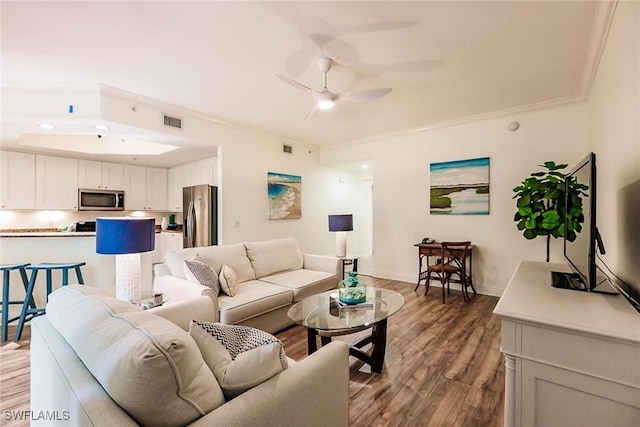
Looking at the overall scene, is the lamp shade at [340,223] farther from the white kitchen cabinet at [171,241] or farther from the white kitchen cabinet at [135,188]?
the white kitchen cabinet at [135,188]

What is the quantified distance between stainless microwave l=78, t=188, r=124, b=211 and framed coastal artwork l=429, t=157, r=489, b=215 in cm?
624

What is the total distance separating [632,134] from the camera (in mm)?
1673

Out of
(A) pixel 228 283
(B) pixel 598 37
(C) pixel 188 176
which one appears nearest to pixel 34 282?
(A) pixel 228 283

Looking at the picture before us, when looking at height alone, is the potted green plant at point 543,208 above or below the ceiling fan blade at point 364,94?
below

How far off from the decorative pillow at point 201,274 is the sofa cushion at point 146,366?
1.57 meters

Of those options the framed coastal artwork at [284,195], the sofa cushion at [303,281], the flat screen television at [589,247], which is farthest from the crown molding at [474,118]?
the sofa cushion at [303,281]

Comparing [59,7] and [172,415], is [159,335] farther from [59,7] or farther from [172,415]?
[59,7]

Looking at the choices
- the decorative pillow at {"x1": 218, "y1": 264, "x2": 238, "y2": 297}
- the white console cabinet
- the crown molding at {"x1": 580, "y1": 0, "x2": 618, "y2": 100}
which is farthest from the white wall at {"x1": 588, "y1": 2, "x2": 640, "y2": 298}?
the decorative pillow at {"x1": 218, "y1": 264, "x2": 238, "y2": 297}

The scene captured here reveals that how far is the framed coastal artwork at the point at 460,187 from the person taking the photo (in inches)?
164

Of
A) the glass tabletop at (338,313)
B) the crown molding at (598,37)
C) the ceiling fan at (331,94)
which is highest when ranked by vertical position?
the crown molding at (598,37)

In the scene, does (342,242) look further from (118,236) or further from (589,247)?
(589,247)

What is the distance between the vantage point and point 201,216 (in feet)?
15.0

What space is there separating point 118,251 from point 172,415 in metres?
1.60

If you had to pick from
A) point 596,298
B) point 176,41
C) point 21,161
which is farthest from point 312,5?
point 21,161
